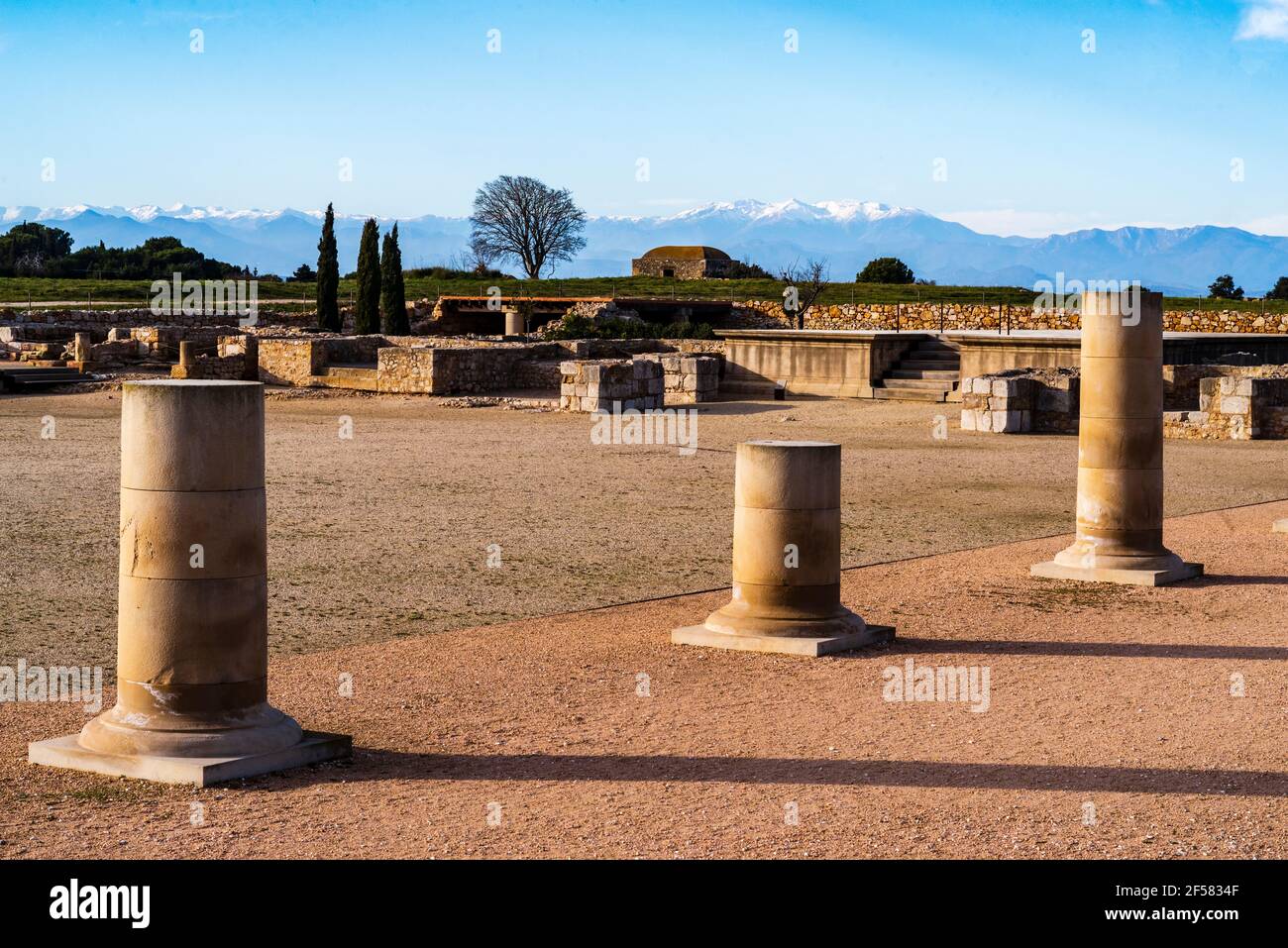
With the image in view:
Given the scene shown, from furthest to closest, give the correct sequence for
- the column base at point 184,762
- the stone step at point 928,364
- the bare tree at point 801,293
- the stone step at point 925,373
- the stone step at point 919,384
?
the bare tree at point 801,293 < the stone step at point 928,364 < the stone step at point 925,373 < the stone step at point 919,384 < the column base at point 184,762

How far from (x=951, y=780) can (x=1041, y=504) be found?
10.4 meters

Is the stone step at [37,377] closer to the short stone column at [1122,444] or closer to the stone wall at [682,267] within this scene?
the short stone column at [1122,444]

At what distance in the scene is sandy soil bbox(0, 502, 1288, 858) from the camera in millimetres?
5902

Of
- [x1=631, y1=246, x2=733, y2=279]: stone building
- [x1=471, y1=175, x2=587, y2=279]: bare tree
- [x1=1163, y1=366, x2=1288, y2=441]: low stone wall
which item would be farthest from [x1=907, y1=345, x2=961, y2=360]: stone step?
[x1=471, y1=175, x2=587, y2=279]: bare tree

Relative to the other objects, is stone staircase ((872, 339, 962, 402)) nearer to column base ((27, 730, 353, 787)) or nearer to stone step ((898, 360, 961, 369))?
stone step ((898, 360, 961, 369))

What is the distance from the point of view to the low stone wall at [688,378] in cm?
3106

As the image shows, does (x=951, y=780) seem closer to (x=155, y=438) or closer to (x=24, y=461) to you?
(x=155, y=438)

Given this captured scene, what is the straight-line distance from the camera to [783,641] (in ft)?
31.0

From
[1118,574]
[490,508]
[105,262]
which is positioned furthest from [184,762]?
[105,262]

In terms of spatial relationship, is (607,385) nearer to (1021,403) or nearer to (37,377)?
(1021,403)

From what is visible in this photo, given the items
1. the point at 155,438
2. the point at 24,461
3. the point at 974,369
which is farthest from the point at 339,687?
the point at 974,369

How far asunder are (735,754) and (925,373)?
2536 cm

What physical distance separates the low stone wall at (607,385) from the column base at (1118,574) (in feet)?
54.5

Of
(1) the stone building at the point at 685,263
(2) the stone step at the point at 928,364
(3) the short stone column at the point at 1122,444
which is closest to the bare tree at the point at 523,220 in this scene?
(1) the stone building at the point at 685,263
